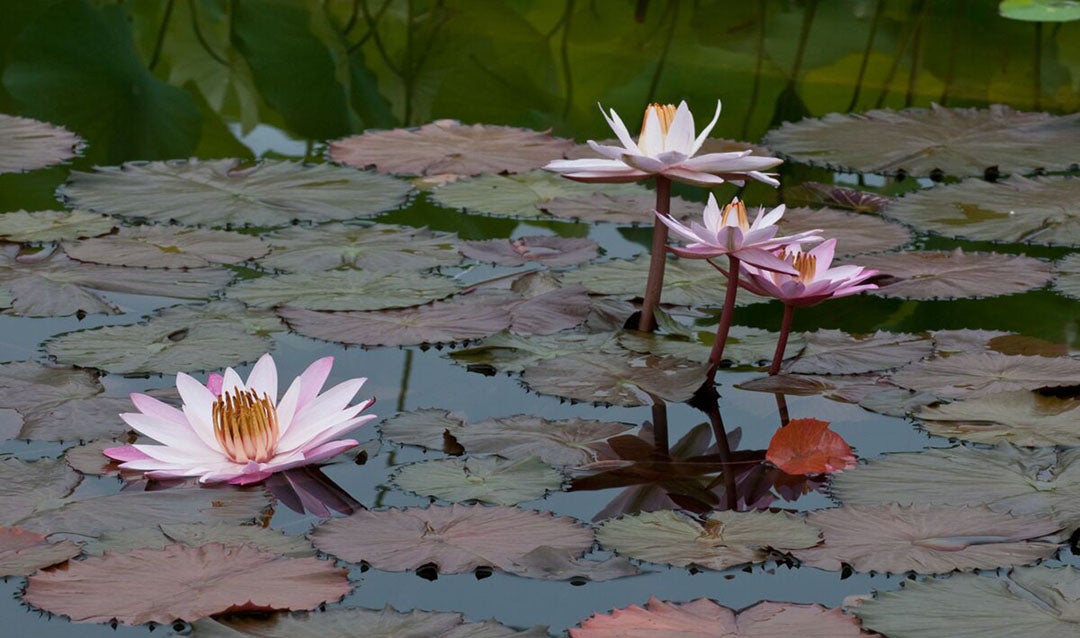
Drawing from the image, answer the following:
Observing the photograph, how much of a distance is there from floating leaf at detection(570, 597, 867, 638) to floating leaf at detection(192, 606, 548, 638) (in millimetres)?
76

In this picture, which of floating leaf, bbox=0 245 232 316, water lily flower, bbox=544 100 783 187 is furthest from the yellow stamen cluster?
floating leaf, bbox=0 245 232 316

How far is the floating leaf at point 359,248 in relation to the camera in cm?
268

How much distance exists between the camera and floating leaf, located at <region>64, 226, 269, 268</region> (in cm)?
264

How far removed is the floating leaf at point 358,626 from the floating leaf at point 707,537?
0.22 m

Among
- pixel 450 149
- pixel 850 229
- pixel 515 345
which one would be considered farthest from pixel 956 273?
pixel 450 149

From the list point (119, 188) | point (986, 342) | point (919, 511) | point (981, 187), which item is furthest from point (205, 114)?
point (919, 511)

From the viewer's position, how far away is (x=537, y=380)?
2152 mm

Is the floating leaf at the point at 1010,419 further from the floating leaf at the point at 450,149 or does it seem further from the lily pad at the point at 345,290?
the floating leaf at the point at 450,149

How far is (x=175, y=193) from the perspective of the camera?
120 inches

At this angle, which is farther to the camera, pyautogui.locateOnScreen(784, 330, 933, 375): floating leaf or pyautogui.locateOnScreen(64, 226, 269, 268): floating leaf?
pyautogui.locateOnScreen(64, 226, 269, 268): floating leaf

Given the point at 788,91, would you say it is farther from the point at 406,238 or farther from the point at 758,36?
the point at 406,238

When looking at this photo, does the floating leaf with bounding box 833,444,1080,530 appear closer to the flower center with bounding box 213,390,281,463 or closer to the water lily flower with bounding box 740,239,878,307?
the water lily flower with bounding box 740,239,878,307

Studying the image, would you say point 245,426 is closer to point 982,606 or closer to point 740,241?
point 740,241

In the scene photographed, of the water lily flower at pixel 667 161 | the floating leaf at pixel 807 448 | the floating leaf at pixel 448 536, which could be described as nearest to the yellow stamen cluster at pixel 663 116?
the water lily flower at pixel 667 161
